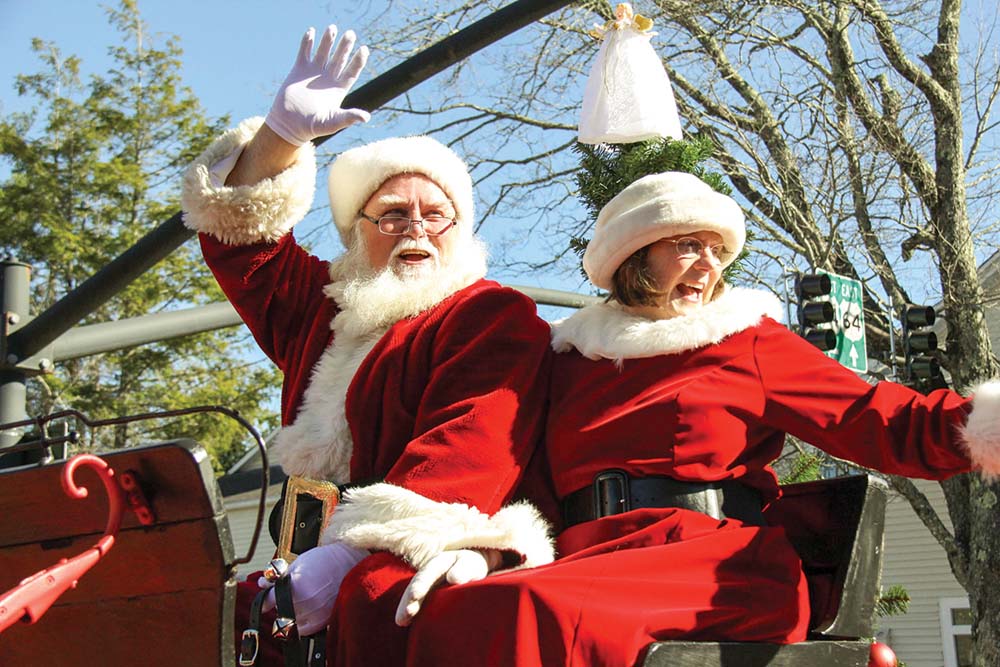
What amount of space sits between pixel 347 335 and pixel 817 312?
7.61 metres

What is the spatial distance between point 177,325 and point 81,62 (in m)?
14.8

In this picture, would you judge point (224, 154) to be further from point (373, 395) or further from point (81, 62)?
point (81, 62)

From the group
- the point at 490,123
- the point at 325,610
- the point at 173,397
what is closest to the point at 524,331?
the point at 325,610

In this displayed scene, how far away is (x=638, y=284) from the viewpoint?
353cm

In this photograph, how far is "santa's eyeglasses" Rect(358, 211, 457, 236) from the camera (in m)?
3.85

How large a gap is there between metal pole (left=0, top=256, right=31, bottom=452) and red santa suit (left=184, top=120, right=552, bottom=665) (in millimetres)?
3161

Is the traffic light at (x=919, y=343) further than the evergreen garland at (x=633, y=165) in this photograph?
Yes

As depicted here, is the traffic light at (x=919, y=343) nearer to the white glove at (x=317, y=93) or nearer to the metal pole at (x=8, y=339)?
the metal pole at (x=8, y=339)

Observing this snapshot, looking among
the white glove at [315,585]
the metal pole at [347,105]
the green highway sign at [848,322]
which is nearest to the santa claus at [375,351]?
the white glove at [315,585]

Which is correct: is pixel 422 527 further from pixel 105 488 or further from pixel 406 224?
pixel 406 224

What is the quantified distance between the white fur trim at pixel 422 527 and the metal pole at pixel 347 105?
126 inches

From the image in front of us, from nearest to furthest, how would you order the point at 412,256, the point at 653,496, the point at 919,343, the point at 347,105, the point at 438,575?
the point at 438,575
the point at 653,496
the point at 412,256
the point at 347,105
the point at 919,343

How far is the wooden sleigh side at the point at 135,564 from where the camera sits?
7.82ft

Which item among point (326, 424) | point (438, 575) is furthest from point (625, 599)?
point (326, 424)
